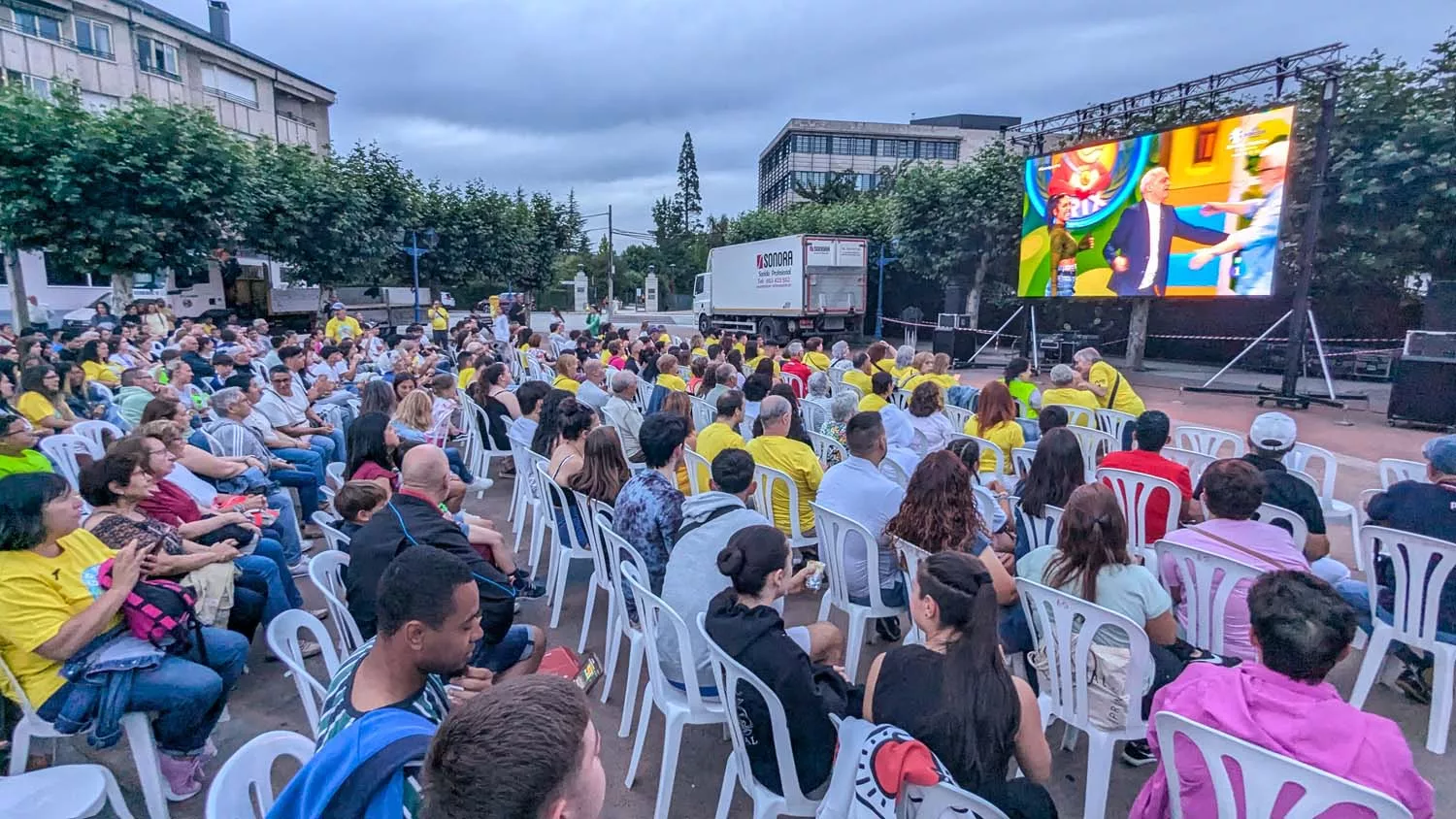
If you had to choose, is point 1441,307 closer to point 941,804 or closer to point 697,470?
point 697,470

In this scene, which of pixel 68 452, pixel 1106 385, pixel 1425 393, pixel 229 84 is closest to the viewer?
pixel 68 452

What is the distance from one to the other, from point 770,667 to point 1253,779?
3.90 ft

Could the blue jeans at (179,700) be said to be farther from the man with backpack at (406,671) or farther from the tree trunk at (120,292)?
the tree trunk at (120,292)

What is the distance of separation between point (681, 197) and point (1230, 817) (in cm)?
6944

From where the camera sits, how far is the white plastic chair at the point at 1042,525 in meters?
3.47

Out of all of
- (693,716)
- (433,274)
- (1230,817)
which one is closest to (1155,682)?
(1230,817)

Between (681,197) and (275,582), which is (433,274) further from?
→ (681,197)

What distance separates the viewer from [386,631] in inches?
64.2

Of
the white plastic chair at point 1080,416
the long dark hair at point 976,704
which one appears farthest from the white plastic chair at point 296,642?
the white plastic chair at point 1080,416

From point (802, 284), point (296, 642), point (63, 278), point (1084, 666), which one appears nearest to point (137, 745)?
point (296, 642)

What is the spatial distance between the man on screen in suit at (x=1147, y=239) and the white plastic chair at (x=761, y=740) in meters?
13.4

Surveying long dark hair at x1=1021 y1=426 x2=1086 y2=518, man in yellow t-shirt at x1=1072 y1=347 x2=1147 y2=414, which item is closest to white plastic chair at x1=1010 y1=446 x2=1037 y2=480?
long dark hair at x1=1021 y1=426 x2=1086 y2=518

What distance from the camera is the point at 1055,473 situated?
11.6 feet

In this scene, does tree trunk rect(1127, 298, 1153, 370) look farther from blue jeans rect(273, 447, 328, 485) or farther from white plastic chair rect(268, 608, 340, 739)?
white plastic chair rect(268, 608, 340, 739)
